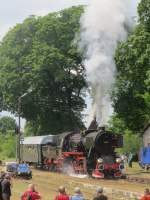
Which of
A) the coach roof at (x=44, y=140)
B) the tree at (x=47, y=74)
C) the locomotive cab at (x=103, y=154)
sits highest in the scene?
the tree at (x=47, y=74)

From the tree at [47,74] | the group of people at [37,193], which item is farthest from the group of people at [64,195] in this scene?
the tree at [47,74]

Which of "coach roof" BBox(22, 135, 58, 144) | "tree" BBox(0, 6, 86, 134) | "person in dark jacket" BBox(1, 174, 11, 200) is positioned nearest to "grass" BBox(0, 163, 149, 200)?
"person in dark jacket" BBox(1, 174, 11, 200)

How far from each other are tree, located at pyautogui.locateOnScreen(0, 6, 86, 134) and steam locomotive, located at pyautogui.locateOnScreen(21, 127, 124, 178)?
21.4m

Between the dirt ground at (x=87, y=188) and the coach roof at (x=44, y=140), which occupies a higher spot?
the coach roof at (x=44, y=140)

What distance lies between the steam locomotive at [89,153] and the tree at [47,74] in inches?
843

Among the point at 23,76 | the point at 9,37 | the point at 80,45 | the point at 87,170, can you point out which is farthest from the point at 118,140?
the point at 9,37

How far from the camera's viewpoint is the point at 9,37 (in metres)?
73.1

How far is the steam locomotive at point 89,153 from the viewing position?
1528 inches

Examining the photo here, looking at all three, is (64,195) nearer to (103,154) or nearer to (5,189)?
(5,189)

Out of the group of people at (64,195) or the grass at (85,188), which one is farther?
the grass at (85,188)

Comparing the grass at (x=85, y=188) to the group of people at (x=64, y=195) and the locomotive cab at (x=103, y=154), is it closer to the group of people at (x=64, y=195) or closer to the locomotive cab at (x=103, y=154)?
the locomotive cab at (x=103, y=154)

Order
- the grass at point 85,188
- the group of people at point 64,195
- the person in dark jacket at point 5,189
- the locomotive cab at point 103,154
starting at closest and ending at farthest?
1. the group of people at point 64,195
2. the person in dark jacket at point 5,189
3. the grass at point 85,188
4. the locomotive cab at point 103,154

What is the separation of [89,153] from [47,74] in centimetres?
2916

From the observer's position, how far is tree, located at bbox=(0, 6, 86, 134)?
2623 inches
